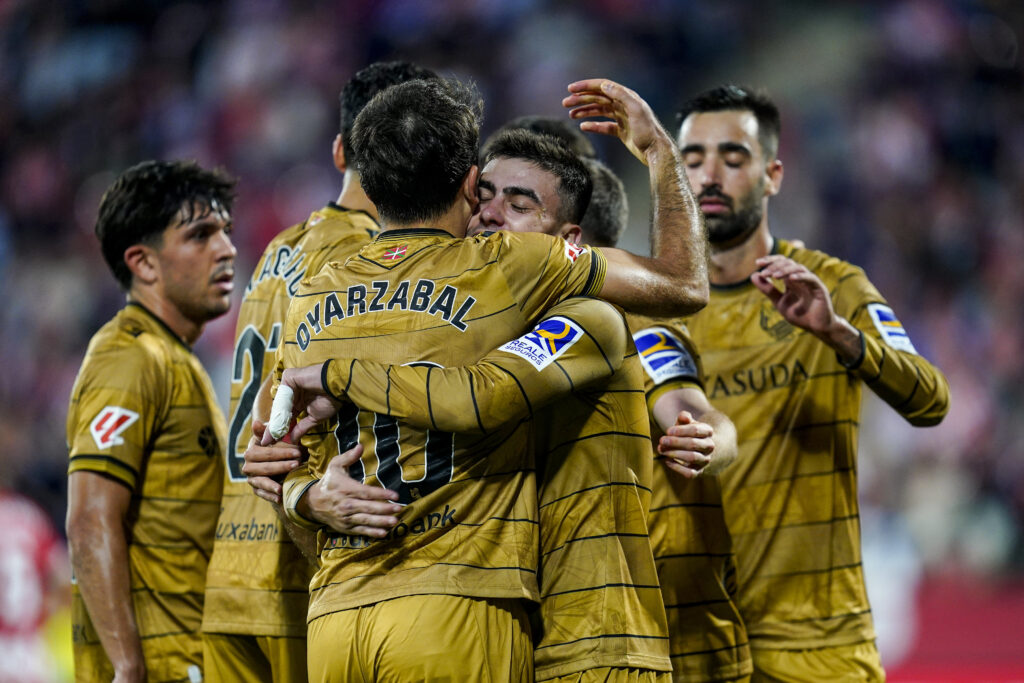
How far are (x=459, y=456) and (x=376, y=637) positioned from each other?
410 millimetres

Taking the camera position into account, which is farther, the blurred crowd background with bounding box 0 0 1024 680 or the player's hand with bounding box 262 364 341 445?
the blurred crowd background with bounding box 0 0 1024 680

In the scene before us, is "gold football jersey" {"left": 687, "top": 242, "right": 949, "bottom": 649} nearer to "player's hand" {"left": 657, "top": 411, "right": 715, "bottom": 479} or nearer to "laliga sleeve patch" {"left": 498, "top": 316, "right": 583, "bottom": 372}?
"player's hand" {"left": 657, "top": 411, "right": 715, "bottom": 479}

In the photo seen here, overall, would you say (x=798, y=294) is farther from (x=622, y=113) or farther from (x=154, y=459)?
(x=154, y=459)

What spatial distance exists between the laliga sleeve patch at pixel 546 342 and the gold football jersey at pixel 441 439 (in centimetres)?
6

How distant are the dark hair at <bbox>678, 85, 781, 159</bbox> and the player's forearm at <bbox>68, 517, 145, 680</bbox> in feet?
8.93

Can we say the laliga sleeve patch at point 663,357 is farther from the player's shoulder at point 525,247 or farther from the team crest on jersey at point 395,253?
the team crest on jersey at point 395,253

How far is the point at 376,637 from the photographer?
7.56ft

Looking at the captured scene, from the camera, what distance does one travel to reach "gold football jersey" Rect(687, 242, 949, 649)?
379 cm

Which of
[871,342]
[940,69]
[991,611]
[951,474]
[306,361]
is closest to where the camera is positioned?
[306,361]

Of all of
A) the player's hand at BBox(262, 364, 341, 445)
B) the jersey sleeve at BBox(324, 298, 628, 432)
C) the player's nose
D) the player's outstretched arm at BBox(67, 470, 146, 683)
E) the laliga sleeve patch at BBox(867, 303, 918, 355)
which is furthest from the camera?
the laliga sleeve patch at BBox(867, 303, 918, 355)

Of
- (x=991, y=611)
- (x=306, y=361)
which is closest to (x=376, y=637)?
(x=306, y=361)

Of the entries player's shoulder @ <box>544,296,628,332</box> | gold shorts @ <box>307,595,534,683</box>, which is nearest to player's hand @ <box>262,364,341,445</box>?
gold shorts @ <box>307,595,534,683</box>

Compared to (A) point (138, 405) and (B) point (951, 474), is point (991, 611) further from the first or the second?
(A) point (138, 405)

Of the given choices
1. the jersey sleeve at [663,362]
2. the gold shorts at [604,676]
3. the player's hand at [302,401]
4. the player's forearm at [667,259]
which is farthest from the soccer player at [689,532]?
the player's hand at [302,401]
